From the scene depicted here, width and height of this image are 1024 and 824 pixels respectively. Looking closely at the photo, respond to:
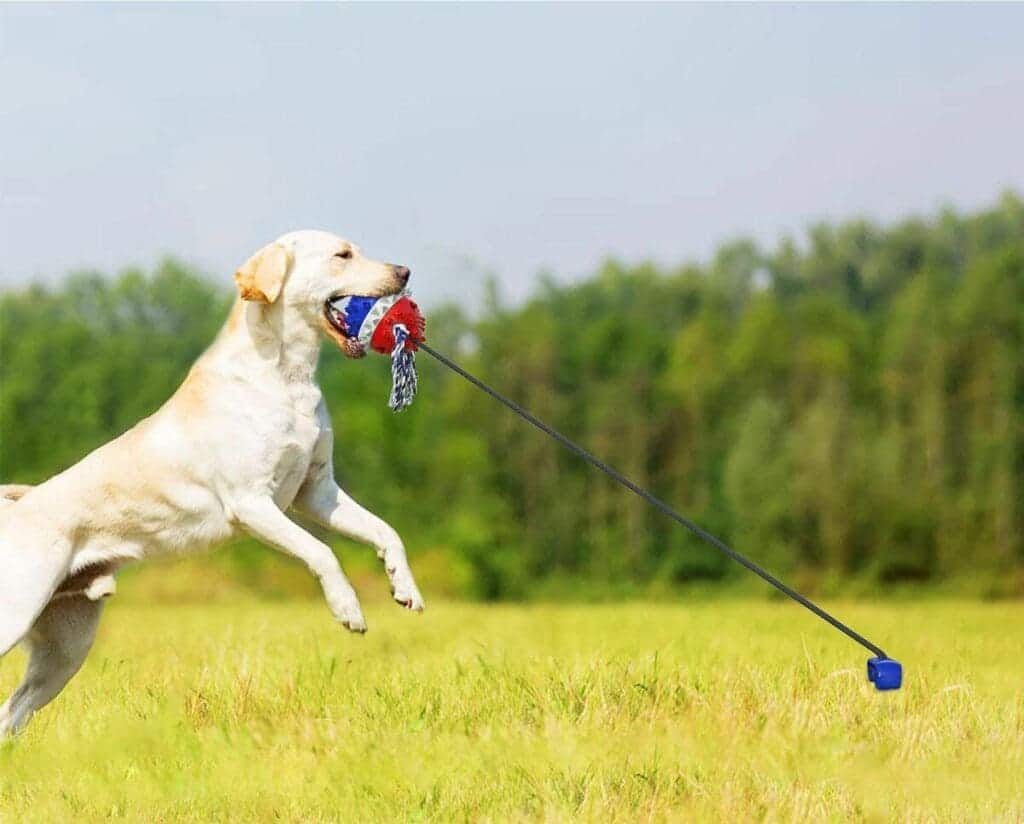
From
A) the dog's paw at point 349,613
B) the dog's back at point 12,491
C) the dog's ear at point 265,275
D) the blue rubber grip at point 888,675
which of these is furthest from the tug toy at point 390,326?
the blue rubber grip at point 888,675

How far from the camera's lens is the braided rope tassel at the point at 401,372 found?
246 inches

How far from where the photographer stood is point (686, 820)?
4969mm

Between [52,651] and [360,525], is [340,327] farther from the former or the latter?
[52,651]

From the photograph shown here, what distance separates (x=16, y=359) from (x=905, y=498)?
56.2 feet

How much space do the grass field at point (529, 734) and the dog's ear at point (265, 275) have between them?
2073mm

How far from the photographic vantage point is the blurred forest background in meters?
22.9

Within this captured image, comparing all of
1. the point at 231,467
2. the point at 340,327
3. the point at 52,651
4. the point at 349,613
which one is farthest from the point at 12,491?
the point at 349,613

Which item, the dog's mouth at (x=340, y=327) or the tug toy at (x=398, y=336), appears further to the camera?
the dog's mouth at (x=340, y=327)

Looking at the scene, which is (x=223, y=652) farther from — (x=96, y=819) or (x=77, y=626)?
(x=96, y=819)

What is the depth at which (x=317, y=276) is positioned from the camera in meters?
6.31

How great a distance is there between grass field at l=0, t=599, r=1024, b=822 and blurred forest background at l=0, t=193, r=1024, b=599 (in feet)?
44.1

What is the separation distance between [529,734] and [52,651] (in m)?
2.47

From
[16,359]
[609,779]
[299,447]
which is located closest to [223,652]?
[299,447]

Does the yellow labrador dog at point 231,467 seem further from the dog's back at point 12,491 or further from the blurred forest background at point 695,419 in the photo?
the blurred forest background at point 695,419
